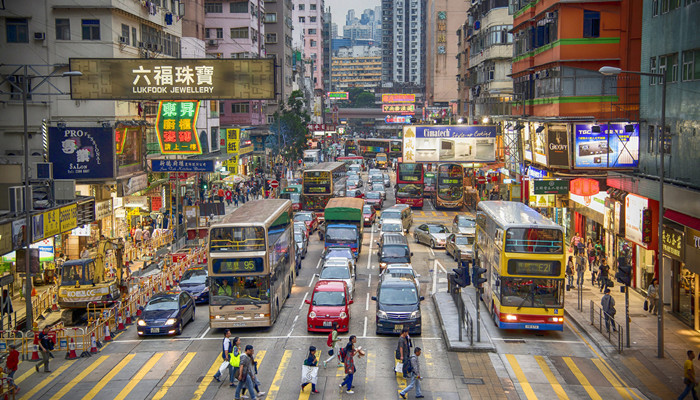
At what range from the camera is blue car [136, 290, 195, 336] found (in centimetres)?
2652

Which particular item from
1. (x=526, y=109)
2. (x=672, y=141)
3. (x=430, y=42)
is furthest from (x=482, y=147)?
(x=430, y=42)

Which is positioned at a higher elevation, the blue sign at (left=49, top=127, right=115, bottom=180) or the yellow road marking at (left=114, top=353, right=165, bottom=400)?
the blue sign at (left=49, top=127, right=115, bottom=180)

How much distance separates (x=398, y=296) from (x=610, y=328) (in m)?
7.74

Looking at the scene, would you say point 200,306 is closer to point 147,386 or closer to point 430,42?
point 147,386

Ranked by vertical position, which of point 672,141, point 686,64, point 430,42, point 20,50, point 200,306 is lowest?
point 200,306

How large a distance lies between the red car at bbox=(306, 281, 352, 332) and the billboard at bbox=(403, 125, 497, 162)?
31.0 metres

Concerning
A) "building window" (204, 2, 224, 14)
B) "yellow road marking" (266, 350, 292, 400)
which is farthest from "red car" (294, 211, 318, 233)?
"building window" (204, 2, 224, 14)

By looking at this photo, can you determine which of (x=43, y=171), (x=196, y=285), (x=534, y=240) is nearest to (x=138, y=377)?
(x=196, y=285)

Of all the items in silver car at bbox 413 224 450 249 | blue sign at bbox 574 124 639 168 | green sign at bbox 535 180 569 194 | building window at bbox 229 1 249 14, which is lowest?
silver car at bbox 413 224 450 249

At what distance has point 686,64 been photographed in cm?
2759

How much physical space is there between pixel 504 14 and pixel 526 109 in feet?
89.4

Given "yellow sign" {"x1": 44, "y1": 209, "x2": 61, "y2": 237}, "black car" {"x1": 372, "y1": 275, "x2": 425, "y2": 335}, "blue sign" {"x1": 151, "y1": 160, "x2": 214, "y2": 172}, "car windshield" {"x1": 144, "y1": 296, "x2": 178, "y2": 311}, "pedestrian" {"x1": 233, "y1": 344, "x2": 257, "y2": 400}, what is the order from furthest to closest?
"blue sign" {"x1": 151, "y1": 160, "x2": 214, "y2": 172}
"yellow sign" {"x1": 44, "y1": 209, "x2": 61, "y2": 237}
"car windshield" {"x1": 144, "y1": 296, "x2": 178, "y2": 311}
"black car" {"x1": 372, "y1": 275, "x2": 425, "y2": 335}
"pedestrian" {"x1": 233, "y1": 344, "x2": 257, "y2": 400}

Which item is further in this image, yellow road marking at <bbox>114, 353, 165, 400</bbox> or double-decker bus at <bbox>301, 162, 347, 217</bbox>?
double-decker bus at <bbox>301, 162, 347, 217</bbox>

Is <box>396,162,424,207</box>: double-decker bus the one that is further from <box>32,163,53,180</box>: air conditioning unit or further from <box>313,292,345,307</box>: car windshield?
<box>313,292,345,307</box>: car windshield
